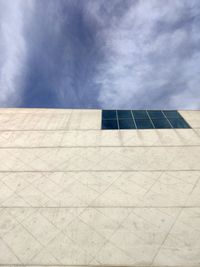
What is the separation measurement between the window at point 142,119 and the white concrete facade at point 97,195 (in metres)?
0.83

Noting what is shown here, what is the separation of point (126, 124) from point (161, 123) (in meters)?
3.19

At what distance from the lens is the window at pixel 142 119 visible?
17.2 meters

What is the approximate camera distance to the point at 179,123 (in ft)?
57.7

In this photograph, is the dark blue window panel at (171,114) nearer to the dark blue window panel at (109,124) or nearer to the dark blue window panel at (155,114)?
the dark blue window panel at (155,114)

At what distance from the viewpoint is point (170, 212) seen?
32.7 feet

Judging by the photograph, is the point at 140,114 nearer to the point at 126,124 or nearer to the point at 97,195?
the point at 126,124

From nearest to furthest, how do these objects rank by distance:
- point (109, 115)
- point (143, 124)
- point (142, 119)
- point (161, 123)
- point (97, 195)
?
point (97, 195)
point (143, 124)
point (161, 123)
point (142, 119)
point (109, 115)

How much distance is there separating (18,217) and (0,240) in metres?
1.28

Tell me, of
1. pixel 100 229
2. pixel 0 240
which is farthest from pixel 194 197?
pixel 0 240

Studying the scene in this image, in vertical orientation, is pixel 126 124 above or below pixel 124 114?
below

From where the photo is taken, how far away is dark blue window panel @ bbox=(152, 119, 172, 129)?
17116 millimetres

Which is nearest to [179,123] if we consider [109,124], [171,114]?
[171,114]

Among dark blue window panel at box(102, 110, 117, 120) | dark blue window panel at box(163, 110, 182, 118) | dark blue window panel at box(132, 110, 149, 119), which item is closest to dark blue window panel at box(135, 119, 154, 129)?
dark blue window panel at box(132, 110, 149, 119)

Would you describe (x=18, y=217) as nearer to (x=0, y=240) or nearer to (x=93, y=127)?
(x=0, y=240)
